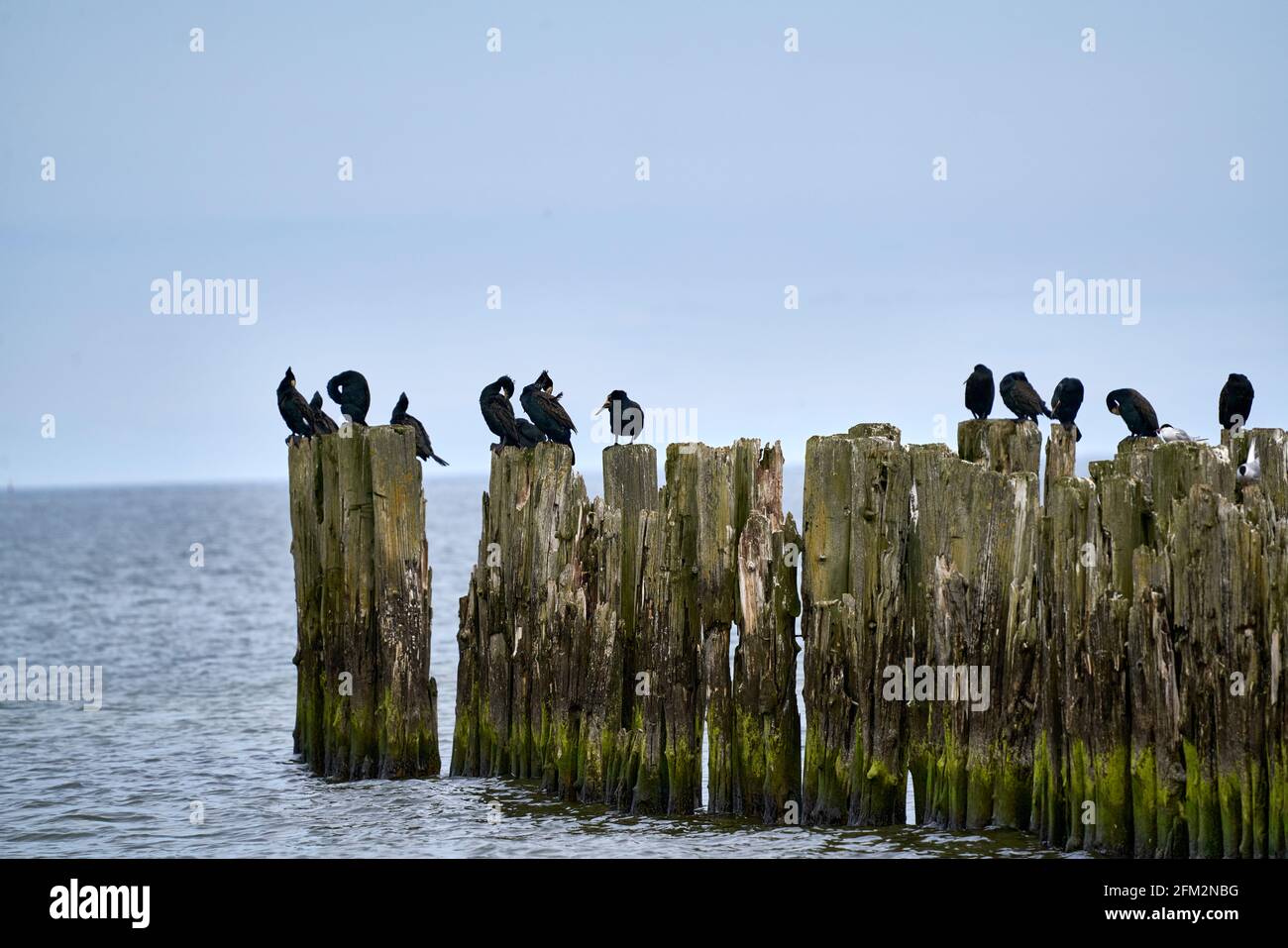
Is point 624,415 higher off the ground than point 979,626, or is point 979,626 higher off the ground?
point 624,415

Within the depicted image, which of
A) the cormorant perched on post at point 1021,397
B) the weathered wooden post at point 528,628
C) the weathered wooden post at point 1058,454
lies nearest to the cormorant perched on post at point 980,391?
the cormorant perched on post at point 1021,397

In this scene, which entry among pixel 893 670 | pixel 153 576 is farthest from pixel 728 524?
pixel 153 576

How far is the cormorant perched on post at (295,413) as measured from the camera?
61.7ft

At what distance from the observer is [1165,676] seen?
12.1 meters

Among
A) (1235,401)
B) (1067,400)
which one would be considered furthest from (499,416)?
(1235,401)

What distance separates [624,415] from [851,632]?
4.88m

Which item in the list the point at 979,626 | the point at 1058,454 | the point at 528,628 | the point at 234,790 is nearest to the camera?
the point at 979,626

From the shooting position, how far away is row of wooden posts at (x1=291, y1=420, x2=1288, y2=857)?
12047 millimetres

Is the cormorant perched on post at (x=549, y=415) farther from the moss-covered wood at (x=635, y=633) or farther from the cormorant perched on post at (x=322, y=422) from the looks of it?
the cormorant perched on post at (x=322, y=422)

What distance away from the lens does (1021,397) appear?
17.0 meters

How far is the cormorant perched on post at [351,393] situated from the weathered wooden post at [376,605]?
1.84 meters

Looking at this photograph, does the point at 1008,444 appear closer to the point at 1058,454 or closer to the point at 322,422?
the point at 1058,454

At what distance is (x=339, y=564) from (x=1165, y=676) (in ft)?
29.0
